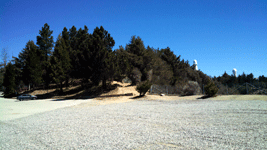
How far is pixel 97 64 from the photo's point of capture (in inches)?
1110

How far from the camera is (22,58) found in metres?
51.7

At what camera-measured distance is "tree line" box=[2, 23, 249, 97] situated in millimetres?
28203

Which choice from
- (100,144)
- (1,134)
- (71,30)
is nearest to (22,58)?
(71,30)

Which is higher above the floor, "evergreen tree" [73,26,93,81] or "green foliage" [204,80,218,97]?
"evergreen tree" [73,26,93,81]

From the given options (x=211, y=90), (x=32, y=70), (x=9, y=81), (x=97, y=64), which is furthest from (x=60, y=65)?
(x=211, y=90)

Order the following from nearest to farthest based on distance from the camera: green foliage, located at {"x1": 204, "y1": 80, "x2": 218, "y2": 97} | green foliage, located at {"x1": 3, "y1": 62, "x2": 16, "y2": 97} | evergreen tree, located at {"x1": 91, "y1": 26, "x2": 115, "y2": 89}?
green foliage, located at {"x1": 204, "y1": 80, "x2": 218, "y2": 97}, evergreen tree, located at {"x1": 91, "y1": 26, "x2": 115, "y2": 89}, green foliage, located at {"x1": 3, "y1": 62, "x2": 16, "y2": 97}

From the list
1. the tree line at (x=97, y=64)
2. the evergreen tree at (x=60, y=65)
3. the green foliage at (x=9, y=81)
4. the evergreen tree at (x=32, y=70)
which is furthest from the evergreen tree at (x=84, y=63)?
the green foliage at (x=9, y=81)

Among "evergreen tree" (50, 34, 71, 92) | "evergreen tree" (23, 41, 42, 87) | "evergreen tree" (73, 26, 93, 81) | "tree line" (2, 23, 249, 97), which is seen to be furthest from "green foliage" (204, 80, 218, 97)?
"evergreen tree" (23, 41, 42, 87)

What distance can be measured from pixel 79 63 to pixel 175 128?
82.7ft

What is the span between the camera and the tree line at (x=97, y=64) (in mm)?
28203

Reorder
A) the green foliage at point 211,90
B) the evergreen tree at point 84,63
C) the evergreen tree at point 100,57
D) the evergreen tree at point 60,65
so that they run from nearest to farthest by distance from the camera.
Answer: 1. the green foliage at point 211,90
2. the evergreen tree at point 100,57
3. the evergreen tree at point 84,63
4. the evergreen tree at point 60,65

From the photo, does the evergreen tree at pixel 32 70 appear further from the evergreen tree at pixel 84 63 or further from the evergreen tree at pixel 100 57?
the evergreen tree at pixel 100 57

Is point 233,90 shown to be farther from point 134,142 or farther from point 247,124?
point 134,142

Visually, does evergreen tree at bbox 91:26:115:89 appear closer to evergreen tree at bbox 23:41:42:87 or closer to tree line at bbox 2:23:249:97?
tree line at bbox 2:23:249:97
